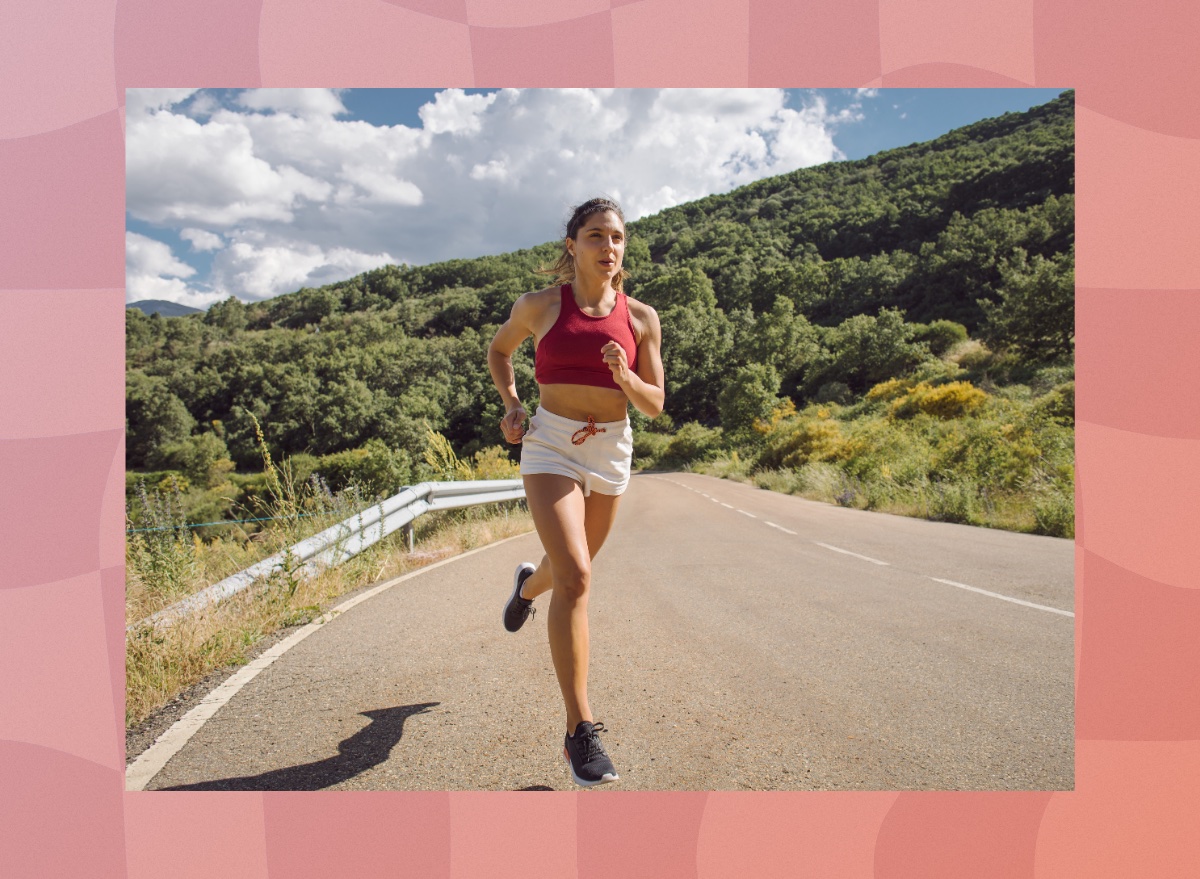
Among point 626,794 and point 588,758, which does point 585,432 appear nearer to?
point 588,758

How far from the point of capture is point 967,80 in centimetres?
306

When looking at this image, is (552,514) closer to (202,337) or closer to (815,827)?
(815,827)

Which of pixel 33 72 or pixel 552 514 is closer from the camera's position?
pixel 552 514

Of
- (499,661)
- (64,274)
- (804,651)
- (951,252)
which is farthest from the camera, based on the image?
(951,252)

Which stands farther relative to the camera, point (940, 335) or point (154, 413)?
point (940, 335)

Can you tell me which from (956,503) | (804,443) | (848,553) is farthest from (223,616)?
(804,443)

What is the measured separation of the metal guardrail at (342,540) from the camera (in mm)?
4215

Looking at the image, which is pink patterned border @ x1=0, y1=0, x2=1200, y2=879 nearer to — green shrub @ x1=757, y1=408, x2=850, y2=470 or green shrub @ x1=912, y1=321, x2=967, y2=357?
green shrub @ x1=757, y1=408, x2=850, y2=470

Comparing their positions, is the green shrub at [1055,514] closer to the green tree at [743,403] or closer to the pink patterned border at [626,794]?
the pink patterned border at [626,794]

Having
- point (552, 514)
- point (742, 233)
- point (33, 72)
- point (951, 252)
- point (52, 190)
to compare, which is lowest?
point (552, 514)

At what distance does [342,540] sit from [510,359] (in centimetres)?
410

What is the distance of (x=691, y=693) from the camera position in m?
3.54

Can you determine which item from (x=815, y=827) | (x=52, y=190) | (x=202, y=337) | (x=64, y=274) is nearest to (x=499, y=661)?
(x=815, y=827)

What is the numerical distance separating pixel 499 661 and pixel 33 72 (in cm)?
348
